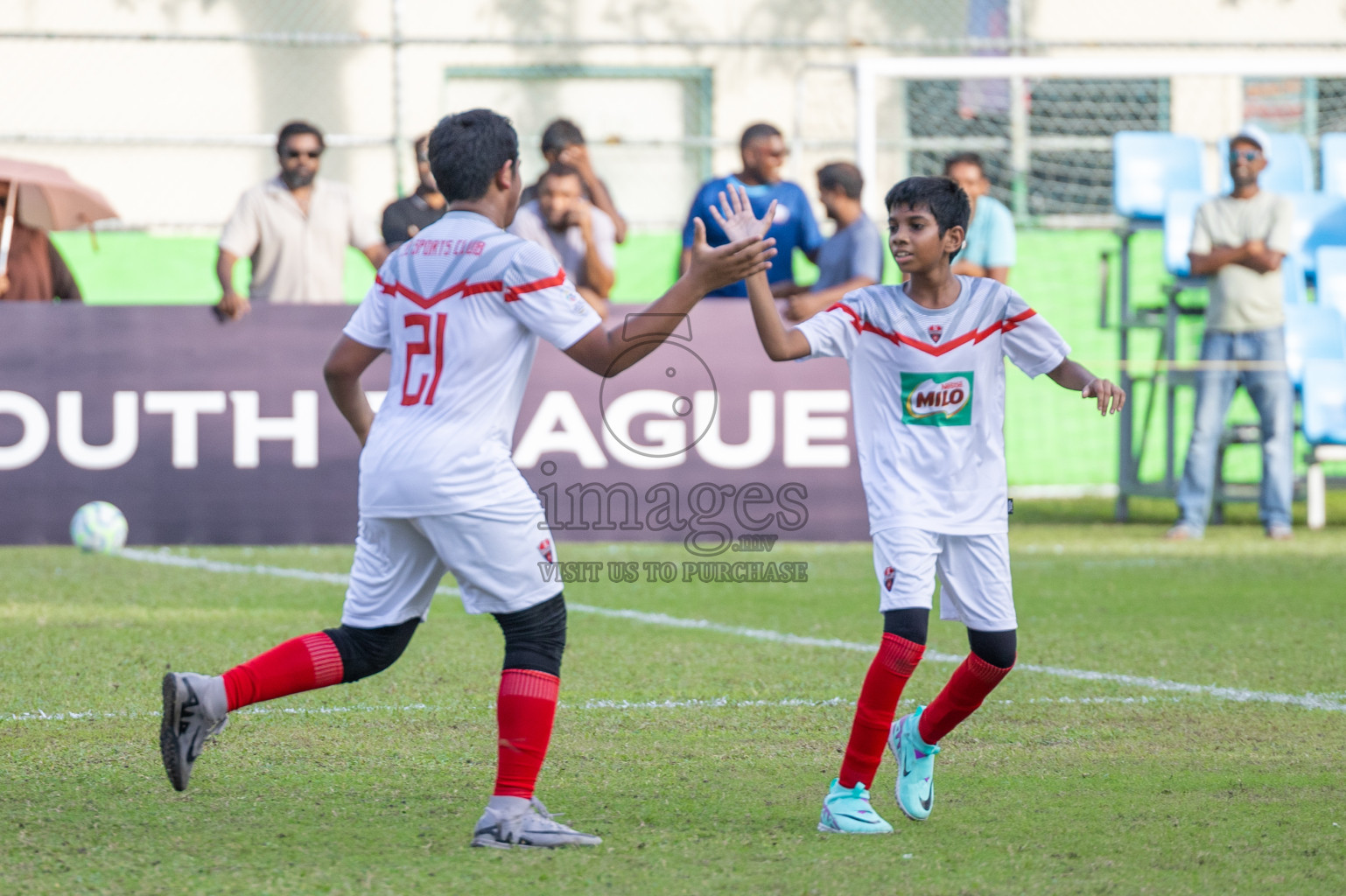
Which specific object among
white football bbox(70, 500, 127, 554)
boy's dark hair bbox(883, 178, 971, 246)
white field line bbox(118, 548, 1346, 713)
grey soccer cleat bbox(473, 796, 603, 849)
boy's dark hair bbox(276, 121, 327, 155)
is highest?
boy's dark hair bbox(276, 121, 327, 155)

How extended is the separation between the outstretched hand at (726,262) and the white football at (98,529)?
6713 mm

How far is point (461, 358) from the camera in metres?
3.91

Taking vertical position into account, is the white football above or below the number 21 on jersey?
below

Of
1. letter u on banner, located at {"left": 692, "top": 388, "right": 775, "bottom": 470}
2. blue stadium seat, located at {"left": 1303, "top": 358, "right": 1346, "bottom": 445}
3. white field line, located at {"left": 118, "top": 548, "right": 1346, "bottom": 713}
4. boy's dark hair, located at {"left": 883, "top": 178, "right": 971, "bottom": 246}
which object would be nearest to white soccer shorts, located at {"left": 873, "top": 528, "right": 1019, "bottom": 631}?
boy's dark hair, located at {"left": 883, "top": 178, "right": 971, "bottom": 246}

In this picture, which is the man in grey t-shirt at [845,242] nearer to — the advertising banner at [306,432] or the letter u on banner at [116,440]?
the advertising banner at [306,432]

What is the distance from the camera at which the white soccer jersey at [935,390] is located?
173 inches

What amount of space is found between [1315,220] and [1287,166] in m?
0.70

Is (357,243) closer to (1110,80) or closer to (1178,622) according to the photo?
(1178,622)

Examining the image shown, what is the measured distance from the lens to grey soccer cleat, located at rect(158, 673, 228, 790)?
13.0 feet

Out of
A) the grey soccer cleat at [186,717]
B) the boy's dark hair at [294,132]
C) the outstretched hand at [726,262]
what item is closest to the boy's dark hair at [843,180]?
the boy's dark hair at [294,132]

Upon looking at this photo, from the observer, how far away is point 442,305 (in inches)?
154

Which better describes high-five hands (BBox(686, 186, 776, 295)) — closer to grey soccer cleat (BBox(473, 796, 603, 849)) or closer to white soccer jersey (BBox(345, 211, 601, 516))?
white soccer jersey (BBox(345, 211, 601, 516))

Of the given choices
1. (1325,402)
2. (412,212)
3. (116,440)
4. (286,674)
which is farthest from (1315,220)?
(286,674)

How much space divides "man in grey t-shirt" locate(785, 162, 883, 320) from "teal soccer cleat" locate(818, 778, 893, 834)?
5.70 metres
